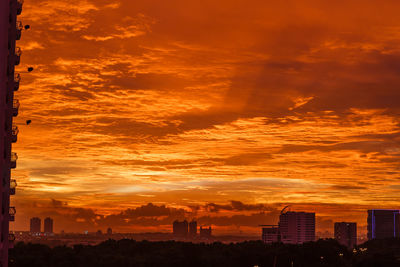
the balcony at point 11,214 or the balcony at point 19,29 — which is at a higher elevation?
the balcony at point 19,29

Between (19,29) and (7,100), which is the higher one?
(19,29)

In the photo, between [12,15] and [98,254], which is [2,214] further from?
[98,254]

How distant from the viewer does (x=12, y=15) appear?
66.9 metres

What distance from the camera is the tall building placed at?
204 feet

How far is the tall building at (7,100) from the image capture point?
6212 cm

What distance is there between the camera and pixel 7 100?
66000mm

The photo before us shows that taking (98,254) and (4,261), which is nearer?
(4,261)

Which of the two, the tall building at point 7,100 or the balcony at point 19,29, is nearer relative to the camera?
the tall building at point 7,100

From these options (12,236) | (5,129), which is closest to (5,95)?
(5,129)

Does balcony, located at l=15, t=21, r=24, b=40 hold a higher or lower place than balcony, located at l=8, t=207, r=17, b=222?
higher

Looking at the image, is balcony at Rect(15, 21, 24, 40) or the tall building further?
balcony at Rect(15, 21, 24, 40)

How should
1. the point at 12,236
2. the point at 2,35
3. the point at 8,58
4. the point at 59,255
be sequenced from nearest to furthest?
the point at 2,35 → the point at 8,58 → the point at 12,236 → the point at 59,255

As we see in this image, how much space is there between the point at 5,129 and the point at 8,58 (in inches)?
272

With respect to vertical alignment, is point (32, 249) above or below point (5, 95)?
below
